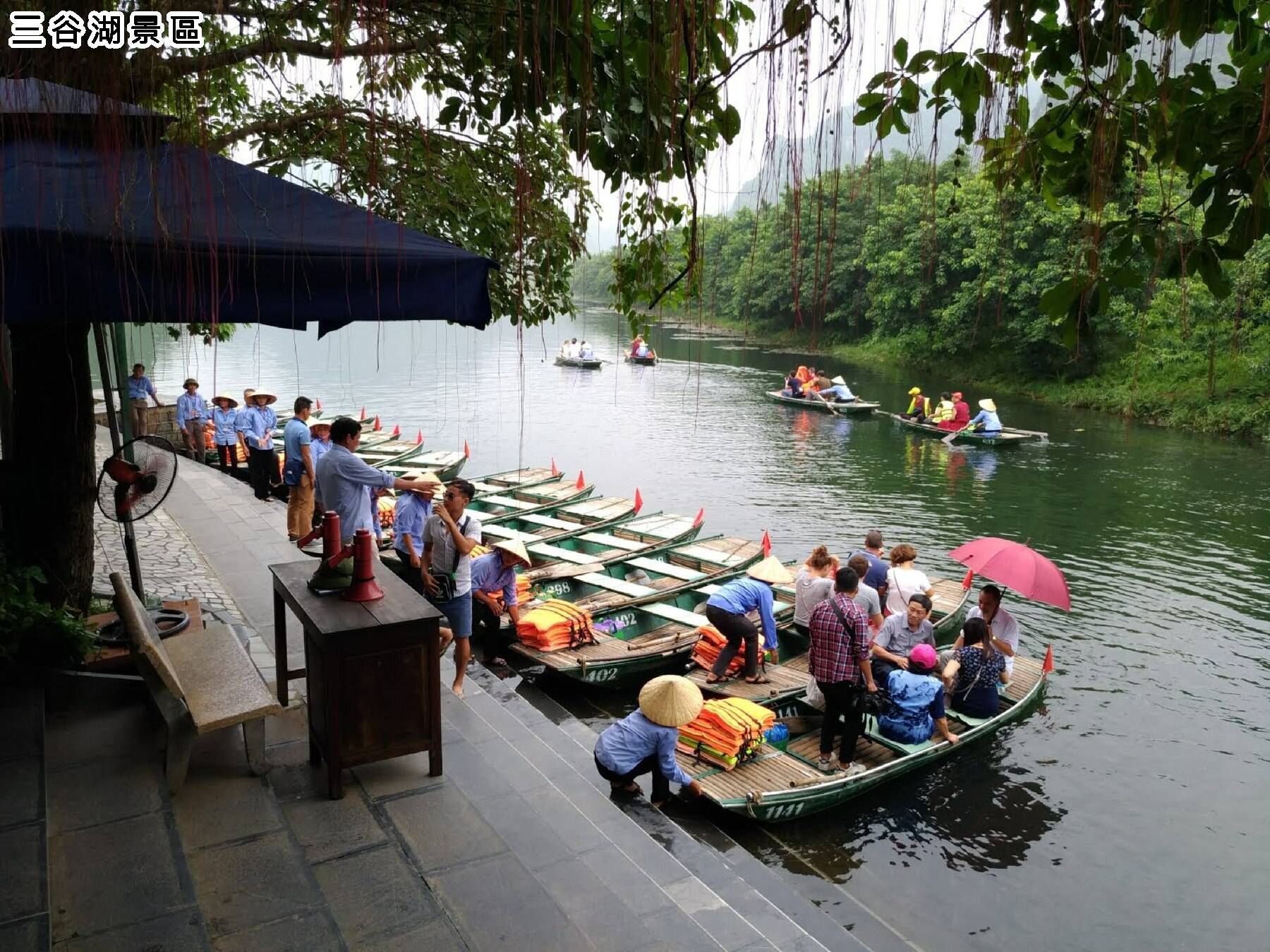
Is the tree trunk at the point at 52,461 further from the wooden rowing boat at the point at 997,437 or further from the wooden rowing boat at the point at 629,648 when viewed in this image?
the wooden rowing boat at the point at 997,437

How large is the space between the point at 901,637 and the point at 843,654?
1.59 m

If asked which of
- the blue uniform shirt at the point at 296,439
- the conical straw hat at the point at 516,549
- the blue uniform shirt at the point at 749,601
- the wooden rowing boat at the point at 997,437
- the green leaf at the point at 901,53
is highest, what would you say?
the green leaf at the point at 901,53

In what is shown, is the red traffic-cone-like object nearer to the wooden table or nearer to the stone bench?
the wooden table

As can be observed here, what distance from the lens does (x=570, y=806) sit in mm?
4680

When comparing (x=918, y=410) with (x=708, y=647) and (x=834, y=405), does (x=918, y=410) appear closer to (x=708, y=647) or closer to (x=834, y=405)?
(x=834, y=405)

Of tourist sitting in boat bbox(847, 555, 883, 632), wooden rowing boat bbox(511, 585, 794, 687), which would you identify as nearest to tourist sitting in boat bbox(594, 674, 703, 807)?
wooden rowing boat bbox(511, 585, 794, 687)

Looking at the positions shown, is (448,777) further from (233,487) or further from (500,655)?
(233,487)

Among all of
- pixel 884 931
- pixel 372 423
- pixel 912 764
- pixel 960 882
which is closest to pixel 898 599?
pixel 912 764

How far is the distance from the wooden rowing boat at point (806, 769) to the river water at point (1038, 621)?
0.35m

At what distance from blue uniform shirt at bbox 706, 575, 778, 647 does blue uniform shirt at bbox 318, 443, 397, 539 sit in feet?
11.9

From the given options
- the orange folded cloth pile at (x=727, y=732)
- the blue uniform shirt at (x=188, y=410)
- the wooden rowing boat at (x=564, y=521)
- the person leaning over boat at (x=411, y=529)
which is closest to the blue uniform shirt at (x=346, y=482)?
the person leaning over boat at (x=411, y=529)

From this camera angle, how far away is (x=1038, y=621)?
44.2 feet

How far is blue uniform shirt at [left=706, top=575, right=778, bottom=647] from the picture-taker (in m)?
8.62

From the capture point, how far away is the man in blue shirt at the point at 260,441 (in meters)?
14.8
